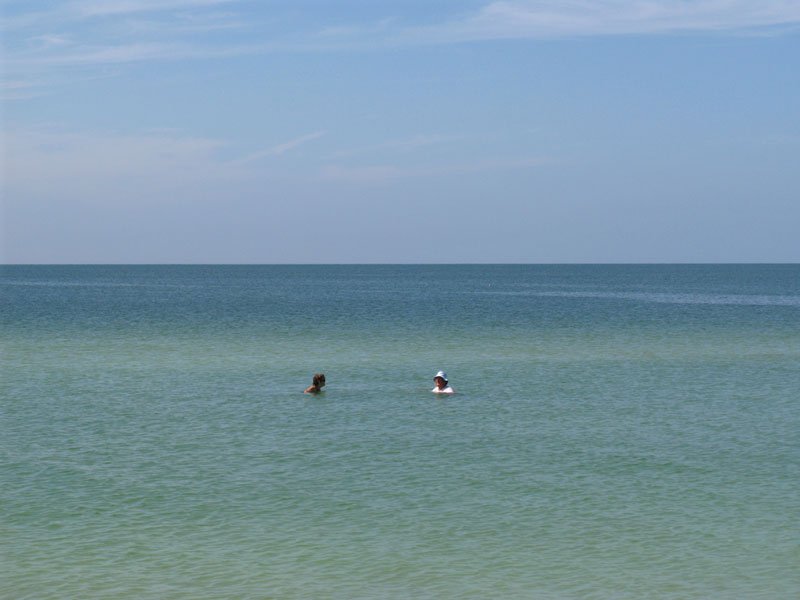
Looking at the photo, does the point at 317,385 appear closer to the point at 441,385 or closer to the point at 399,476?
the point at 441,385

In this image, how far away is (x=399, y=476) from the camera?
28.4m

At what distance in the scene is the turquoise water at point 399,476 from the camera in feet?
66.4

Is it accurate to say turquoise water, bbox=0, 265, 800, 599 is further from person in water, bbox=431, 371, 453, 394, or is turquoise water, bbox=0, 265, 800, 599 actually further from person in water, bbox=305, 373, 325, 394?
person in water, bbox=431, 371, 453, 394

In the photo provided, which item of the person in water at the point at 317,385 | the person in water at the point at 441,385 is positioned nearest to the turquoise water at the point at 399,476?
the person in water at the point at 317,385

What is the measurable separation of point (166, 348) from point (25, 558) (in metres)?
46.3

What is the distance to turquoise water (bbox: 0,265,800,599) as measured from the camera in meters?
20.2

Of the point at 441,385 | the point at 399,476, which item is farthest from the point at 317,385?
the point at 399,476

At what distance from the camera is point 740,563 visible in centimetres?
2084

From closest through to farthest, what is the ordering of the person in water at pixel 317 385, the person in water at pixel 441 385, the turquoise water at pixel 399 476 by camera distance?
the turquoise water at pixel 399 476 < the person in water at pixel 441 385 < the person in water at pixel 317 385

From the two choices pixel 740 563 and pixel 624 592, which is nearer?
pixel 624 592

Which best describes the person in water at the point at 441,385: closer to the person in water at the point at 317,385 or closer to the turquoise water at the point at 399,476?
the turquoise water at the point at 399,476

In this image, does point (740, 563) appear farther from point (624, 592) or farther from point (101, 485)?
point (101, 485)

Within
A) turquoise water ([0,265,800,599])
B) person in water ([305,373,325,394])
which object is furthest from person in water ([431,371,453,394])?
person in water ([305,373,325,394])

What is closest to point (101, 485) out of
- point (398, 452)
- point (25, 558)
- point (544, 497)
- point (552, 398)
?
point (25, 558)
